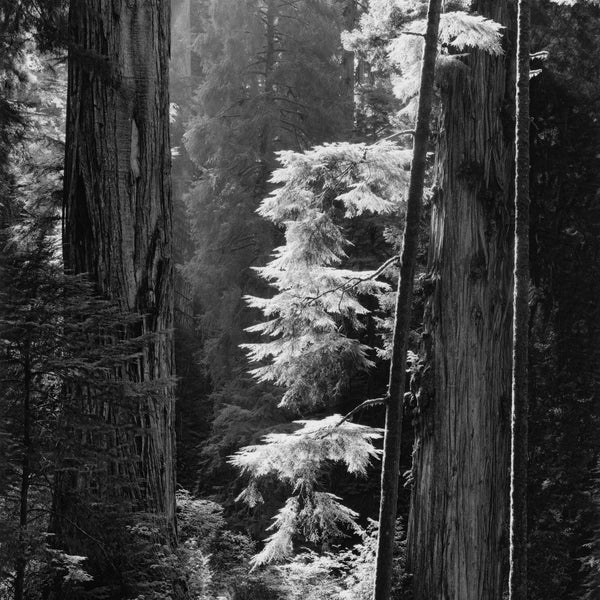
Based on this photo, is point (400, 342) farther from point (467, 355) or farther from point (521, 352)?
point (467, 355)

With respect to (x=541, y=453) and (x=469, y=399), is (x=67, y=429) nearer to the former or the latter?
(x=469, y=399)

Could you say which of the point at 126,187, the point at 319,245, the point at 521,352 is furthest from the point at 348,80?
the point at 126,187

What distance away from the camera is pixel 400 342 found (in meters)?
5.50

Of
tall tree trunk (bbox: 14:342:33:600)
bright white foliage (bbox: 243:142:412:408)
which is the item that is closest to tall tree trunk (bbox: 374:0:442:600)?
bright white foliage (bbox: 243:142:412:408)

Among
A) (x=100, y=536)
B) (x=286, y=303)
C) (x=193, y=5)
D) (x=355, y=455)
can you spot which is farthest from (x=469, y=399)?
(x=193, y=5)

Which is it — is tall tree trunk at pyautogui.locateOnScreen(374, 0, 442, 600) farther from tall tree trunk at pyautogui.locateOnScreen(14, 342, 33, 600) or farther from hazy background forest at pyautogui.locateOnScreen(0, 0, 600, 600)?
tall tree trunk at pyautogui.locateOnScreen(14, 342, 33, 600)

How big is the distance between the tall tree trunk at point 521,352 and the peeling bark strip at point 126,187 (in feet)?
9.21

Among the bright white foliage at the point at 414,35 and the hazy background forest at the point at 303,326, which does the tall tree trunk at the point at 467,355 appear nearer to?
the hazy background forest at the point at 303,326

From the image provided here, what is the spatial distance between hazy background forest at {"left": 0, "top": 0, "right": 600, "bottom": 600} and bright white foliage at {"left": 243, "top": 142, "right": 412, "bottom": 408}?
3cm

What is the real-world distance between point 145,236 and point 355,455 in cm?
379

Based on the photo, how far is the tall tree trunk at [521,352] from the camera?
5.52 metres

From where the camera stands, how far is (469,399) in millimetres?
6625

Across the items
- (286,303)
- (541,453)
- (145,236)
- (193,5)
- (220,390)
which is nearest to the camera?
(145,236)

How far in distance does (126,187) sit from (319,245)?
4037 mm
